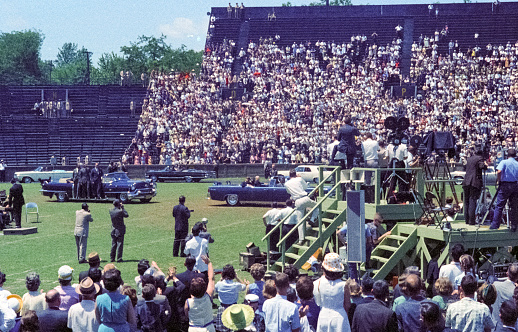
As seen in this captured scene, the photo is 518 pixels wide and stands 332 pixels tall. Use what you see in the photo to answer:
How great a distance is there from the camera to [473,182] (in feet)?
44.1

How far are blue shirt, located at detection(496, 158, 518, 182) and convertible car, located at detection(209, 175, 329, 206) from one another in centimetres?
1517

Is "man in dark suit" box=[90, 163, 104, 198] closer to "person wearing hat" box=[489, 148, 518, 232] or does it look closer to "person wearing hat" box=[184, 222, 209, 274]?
"person wearing hat" box=[184, 222, 209, 274]

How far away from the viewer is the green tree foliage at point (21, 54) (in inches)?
4323

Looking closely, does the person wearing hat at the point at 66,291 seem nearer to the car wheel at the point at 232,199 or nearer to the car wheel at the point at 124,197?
the car wheel at the point at 232,199

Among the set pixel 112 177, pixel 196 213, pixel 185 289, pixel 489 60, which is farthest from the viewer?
pixel 489 60

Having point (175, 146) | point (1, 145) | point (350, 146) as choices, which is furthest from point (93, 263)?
point (1, 145)

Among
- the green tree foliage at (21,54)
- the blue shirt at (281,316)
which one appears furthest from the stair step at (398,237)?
the green tree foliage at (21,54)

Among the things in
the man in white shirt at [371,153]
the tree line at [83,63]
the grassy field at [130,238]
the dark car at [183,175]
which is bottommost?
the grassy field at [130,238]

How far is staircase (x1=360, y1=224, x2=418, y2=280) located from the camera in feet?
44.4

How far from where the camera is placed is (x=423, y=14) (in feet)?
191

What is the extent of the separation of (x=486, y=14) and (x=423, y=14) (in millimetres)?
5201

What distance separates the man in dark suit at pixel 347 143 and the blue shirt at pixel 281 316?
872cm

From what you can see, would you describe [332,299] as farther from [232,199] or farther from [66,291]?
[232,199]

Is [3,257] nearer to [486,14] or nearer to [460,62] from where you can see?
[460,62]
